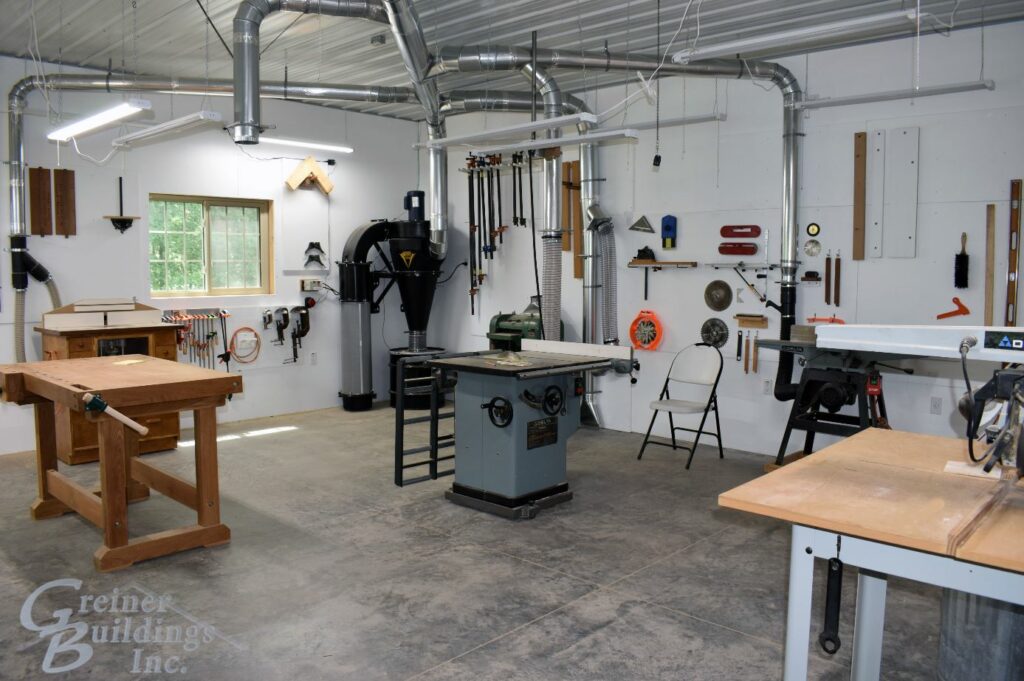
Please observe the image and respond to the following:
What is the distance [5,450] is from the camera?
597cm

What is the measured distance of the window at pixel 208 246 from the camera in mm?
6914

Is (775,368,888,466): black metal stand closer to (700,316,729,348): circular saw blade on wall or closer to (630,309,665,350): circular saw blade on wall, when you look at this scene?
(700,316,729,348): circular saw blade on wall

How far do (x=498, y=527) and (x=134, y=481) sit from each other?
2317mm

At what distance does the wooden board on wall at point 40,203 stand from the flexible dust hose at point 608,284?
4.41 meters

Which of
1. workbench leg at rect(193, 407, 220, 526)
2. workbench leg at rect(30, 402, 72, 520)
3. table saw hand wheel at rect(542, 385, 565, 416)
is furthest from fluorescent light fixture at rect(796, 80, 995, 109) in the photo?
workbench leg at rect(30, 402, 72, 520)

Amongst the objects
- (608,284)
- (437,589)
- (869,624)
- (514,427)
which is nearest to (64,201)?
(514,427)

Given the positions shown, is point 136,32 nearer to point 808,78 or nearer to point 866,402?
point 808,78

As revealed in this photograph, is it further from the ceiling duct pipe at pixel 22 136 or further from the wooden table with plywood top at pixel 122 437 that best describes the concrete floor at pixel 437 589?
the ceiling duct pipe at pixel 22 136

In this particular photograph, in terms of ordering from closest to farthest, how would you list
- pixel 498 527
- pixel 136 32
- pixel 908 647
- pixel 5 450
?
pixel 908 647 < pixel 498 527 < pixel 136 32 < pixel 5 450

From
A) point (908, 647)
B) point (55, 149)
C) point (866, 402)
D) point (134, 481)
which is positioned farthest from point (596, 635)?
point (55, 149)

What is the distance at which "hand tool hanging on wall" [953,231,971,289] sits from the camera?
16.5ft

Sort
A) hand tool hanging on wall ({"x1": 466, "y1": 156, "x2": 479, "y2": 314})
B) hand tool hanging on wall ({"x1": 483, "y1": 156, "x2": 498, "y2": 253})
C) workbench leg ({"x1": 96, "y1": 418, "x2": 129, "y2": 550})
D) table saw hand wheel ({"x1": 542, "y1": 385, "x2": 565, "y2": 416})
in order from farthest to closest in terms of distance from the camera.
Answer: hand tool hanging on wall ({"x1": 466, "y1": 156, "x2": 479, "y2": 314}), hand tool hanging on wall ({"x1": 483, "y1": 156, "x2": 498, "y2": 253}), table saw hand wheel ({"x1": 542, "y1": 385, "x2": 565, "y2": 416}), workbench leg ({"x1": 96, "y1": 418, "x2": 129, "y2": 550})

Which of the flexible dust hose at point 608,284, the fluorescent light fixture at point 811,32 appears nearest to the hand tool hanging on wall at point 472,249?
the flexible dust hose at point 608,284

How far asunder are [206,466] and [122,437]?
0.45 m
